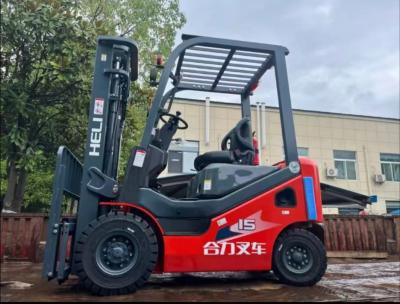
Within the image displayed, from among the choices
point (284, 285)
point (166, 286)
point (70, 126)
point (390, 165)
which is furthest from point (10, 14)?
point (390, 165)

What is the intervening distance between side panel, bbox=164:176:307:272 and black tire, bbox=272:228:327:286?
0.50 feet

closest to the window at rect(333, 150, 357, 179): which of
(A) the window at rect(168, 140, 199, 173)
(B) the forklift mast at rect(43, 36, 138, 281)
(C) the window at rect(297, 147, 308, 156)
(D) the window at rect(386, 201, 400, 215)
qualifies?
(C) the window at rect(297, 147, 308, 156)

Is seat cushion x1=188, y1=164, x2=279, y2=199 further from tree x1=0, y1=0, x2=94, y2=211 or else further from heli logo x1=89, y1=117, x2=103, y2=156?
tree x1=0, y1=0, x2=94, y2=211

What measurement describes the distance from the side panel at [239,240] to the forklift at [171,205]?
0.04 ft

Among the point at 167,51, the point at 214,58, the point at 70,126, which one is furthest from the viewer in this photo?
the point at 167,51

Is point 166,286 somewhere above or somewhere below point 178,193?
below

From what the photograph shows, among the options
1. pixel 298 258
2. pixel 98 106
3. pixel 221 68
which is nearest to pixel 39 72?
pixel 98 106

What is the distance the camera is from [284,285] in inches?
195

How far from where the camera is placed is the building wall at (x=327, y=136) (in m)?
20.1

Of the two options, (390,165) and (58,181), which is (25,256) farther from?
(390,165)

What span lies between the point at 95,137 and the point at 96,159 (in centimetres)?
27

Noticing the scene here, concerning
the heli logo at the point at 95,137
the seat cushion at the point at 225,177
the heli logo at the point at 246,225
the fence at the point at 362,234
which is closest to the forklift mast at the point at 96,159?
the heli logo at the point at 95,137

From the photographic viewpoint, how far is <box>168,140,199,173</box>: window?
1942 cm

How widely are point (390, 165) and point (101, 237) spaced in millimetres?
22847
